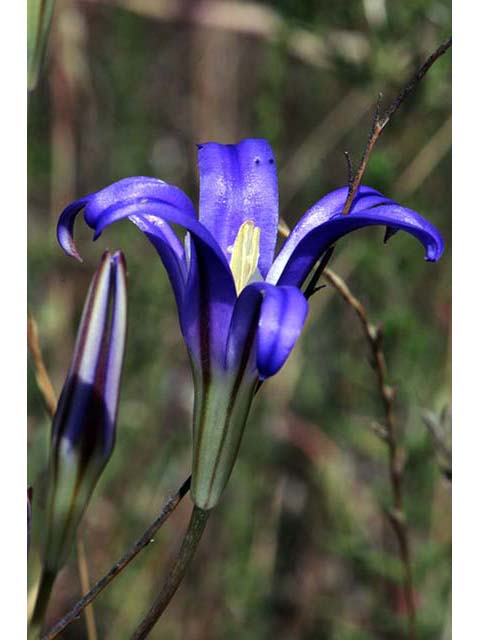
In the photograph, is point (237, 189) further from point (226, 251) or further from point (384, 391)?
point (384, 391)

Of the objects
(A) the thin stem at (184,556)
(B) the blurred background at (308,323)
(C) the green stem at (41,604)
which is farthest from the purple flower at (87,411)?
(B) the blurred background at (308,323)

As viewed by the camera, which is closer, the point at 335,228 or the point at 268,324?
the point at 268,324

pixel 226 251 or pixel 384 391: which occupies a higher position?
pixel 226 251

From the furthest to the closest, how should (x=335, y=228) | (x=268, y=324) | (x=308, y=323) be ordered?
(x=308, y=323) < (x=335, y=228) < (x=268, y=324)

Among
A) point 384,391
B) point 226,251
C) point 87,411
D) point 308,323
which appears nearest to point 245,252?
point 226,251

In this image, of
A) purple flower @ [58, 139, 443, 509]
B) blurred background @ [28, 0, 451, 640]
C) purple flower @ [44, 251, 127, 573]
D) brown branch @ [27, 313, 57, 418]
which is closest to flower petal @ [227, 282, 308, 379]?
purple flower @ [58, 139, 443, 509]
